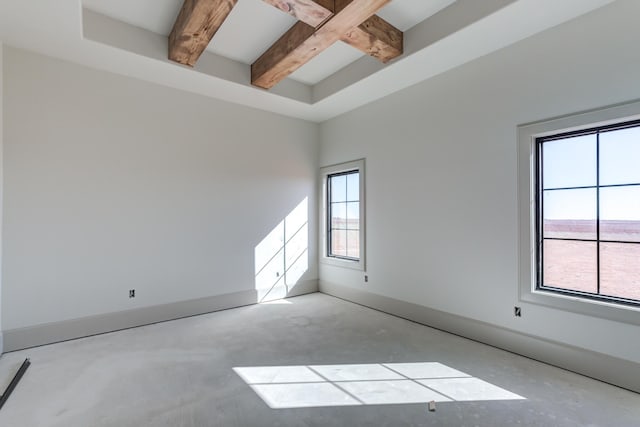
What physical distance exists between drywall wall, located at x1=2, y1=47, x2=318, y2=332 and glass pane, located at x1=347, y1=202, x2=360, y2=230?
Result: 1.04 meters

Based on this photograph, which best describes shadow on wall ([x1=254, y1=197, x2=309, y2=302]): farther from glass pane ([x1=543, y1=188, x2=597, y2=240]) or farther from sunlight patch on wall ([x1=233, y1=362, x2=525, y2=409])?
glass pane ([x1=543, y1=188, x2=597, y2=240])

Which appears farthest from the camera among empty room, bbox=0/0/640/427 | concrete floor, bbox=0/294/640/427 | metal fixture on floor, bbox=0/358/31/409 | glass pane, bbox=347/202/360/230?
glass pane, bbox=347/202/360/230

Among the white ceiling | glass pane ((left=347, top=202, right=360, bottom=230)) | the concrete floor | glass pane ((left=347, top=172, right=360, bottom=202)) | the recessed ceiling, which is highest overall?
the recessed ceiling

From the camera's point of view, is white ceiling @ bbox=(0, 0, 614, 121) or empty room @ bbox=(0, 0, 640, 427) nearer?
empty room @ bbox=(0, 0, 640, 427)

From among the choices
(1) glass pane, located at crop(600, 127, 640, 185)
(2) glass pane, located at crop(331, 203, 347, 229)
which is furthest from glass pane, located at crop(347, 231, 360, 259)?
(1) glass pane, located at crop(600, 127, 640, 185)

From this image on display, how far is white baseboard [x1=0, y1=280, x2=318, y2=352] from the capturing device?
299 centimetres

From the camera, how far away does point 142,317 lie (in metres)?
3.64

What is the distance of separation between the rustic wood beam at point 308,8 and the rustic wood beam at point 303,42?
0.08 metres

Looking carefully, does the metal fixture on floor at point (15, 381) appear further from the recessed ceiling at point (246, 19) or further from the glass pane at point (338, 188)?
the glass pane at point (338, 188)

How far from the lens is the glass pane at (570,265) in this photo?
101 inches

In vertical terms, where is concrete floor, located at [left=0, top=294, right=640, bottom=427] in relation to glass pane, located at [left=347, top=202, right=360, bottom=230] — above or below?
below

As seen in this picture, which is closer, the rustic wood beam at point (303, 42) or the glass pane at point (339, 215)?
the rustic wood beam at point (303, 42)

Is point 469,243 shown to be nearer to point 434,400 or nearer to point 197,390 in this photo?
point 434,400

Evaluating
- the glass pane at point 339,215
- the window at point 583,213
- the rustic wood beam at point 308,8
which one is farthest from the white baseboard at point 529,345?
the rustic wood beam at point 308,8
